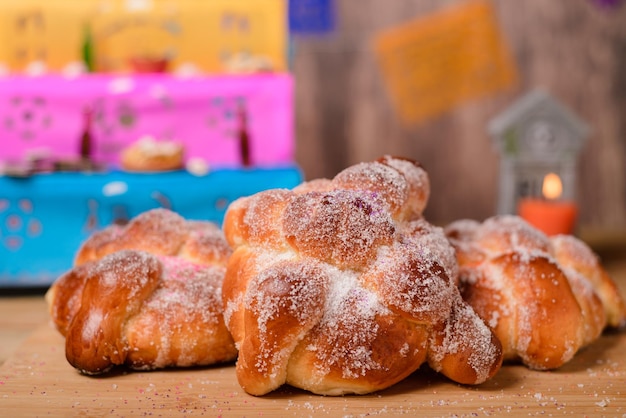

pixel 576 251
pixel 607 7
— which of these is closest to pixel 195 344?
pixel 576 251

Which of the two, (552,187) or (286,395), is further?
(552,187)

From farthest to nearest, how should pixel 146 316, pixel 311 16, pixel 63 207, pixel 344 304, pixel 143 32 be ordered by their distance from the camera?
pixel 311 16 < pixel 143 32 < pixel 63 207 < pixel 146 316 < pixel 344 304

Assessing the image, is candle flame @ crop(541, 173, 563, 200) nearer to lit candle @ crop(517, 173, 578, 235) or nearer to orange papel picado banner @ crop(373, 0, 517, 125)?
lit candle @ crop(517, 173, 578, 235)

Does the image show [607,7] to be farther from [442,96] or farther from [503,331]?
[503,331]

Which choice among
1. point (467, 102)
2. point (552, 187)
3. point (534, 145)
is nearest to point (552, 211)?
point (552, 187)

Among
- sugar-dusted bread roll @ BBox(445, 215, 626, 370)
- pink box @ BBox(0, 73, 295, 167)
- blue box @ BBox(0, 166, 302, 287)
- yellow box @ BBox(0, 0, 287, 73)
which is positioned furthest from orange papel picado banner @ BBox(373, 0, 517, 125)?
sugar-dusted bread roll @ BBox(445, 215, 626, 370)

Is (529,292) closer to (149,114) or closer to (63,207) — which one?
(63,207)

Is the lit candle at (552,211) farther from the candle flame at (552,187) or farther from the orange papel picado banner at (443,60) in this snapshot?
the orange papel picado banner at (443,60)

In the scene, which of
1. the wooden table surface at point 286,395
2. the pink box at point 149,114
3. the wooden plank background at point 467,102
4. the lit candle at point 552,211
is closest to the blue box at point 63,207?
the pink box at point 149,114
